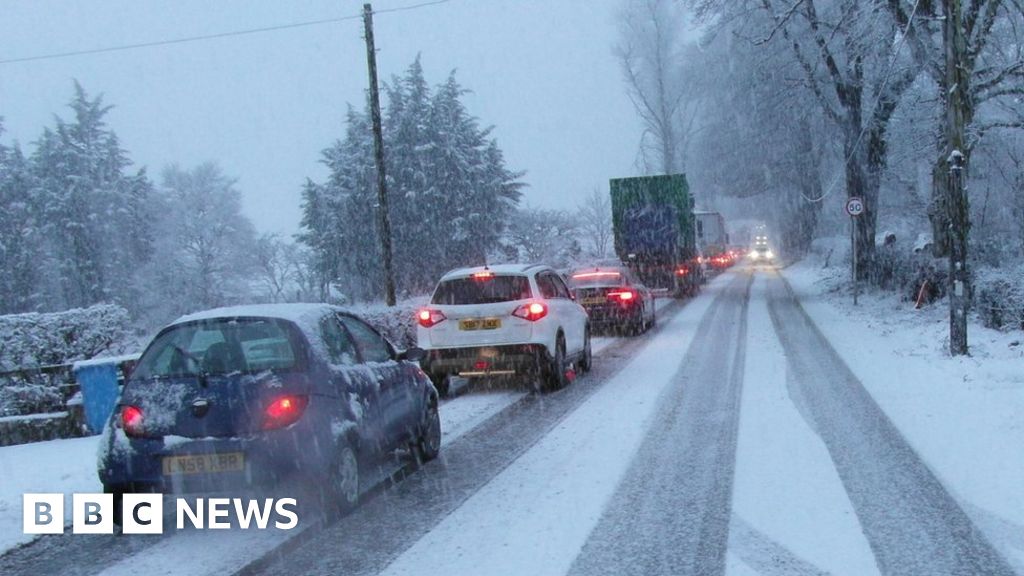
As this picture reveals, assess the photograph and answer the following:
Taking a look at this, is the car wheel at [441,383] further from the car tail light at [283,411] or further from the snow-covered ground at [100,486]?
the car tail light at [283,411]

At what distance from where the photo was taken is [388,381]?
7.08 m

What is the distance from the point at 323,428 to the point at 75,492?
8.85 feet

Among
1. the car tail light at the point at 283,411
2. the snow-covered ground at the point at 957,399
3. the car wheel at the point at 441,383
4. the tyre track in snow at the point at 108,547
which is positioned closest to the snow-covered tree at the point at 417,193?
the snow-covered ground at the point at 957,399

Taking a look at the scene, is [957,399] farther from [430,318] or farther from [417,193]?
[417,193]

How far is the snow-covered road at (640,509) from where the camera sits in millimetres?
4977

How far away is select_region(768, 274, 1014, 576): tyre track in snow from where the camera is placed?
4.82 meters

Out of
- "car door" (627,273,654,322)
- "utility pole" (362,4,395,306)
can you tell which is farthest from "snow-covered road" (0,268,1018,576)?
"utility pole" (362,4,395,306)

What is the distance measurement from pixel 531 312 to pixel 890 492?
5.83 m

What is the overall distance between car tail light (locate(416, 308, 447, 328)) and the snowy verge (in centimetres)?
Result: 236

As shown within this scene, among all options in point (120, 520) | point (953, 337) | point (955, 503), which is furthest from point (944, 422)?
point (120, 520)

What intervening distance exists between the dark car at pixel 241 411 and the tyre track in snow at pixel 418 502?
31 cm

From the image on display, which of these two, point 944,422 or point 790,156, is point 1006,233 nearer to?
point 790,156

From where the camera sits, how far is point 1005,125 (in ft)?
Answer: 57.2

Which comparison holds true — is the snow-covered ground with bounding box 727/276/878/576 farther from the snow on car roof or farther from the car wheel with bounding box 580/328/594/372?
the car wheel with bounding box 580/328/594/372
